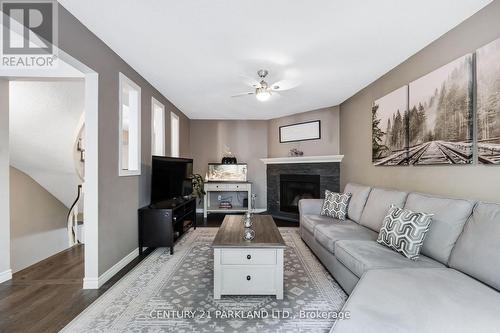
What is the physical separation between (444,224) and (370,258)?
2.20ft

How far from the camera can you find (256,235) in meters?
2.31

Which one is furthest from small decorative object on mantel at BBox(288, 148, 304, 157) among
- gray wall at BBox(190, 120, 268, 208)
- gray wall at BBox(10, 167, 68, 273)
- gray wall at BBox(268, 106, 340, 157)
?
gray wall at BBox(10, 167, 68, 273)

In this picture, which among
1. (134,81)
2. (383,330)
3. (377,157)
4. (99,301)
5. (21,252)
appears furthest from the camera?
(21,252)

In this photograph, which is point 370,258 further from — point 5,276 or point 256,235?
point 5,276

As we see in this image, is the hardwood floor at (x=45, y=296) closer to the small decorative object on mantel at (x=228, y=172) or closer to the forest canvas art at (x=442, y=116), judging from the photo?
the small decorative object on mantel at (x=228, y=172)

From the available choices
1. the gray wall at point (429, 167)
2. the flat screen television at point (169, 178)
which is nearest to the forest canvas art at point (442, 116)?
the gray wall at point (429, 167)

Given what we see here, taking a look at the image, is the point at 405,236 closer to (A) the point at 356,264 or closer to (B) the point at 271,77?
(A) the point at 356,264

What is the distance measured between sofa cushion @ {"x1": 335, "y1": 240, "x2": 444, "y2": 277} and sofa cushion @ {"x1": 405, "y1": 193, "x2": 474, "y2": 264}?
88 mm

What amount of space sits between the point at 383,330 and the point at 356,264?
0.89 m

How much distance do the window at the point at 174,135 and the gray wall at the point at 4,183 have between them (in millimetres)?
2485

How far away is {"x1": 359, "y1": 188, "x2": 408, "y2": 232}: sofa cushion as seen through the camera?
244cm

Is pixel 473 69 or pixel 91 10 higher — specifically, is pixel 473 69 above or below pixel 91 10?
below

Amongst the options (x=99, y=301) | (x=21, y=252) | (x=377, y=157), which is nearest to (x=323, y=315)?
(x=99, y=301)

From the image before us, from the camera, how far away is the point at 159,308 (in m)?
1.89
